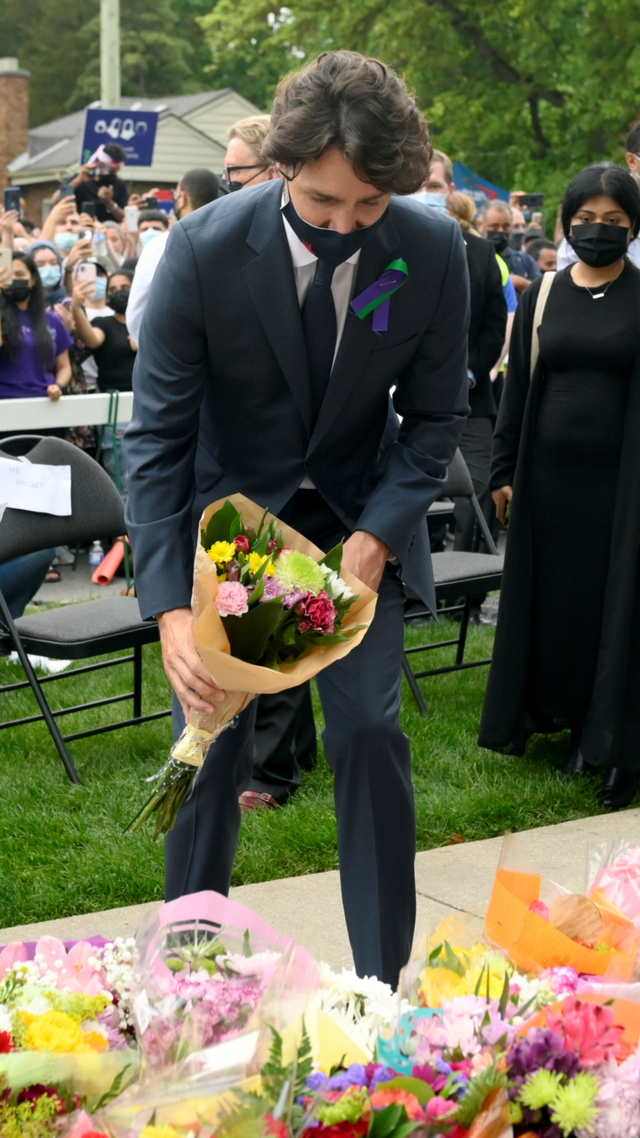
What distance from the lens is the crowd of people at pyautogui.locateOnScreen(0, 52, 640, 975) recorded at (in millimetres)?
2895

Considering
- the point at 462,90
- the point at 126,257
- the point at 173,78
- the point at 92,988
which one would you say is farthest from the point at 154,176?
the point at 92,988

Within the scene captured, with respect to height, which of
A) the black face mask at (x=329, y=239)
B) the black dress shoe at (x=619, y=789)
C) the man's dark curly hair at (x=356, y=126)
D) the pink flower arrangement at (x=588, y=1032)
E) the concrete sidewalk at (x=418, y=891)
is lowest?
the black dress shoe at (x=619, y=789)

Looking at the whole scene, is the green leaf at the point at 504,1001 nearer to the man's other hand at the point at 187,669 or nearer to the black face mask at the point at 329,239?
the man's other hand at the point at 187,669

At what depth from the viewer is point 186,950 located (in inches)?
77.0

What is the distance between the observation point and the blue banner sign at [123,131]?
14.2 metres

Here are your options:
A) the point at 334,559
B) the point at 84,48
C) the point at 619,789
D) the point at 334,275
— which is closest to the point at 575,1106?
the point at 334,559

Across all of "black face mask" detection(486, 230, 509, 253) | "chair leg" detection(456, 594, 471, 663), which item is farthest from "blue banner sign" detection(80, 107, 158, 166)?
"chair leg" detection(456, 594, 471, 663)

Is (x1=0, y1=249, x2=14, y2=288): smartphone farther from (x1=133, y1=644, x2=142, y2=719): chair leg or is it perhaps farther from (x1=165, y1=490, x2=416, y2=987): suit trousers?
(x1=165, y1=490, x2=416, y2=987): suit trousers

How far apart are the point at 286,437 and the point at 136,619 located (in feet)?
7.36

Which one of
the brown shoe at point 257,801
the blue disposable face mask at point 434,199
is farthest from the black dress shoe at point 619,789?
the blue disposable face mask at point 434,199

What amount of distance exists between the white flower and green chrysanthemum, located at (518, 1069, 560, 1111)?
1164 millimetres

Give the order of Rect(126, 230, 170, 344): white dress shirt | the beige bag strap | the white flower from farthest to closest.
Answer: Rect(126, 230, 170, 344): white dress shirt → the beige bag strap → the white flower

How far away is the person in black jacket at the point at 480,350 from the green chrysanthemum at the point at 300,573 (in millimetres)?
5422

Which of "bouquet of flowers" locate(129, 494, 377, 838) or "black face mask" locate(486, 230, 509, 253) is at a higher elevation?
"bouquet of flowers" locate(129, 494, 377, 838)
